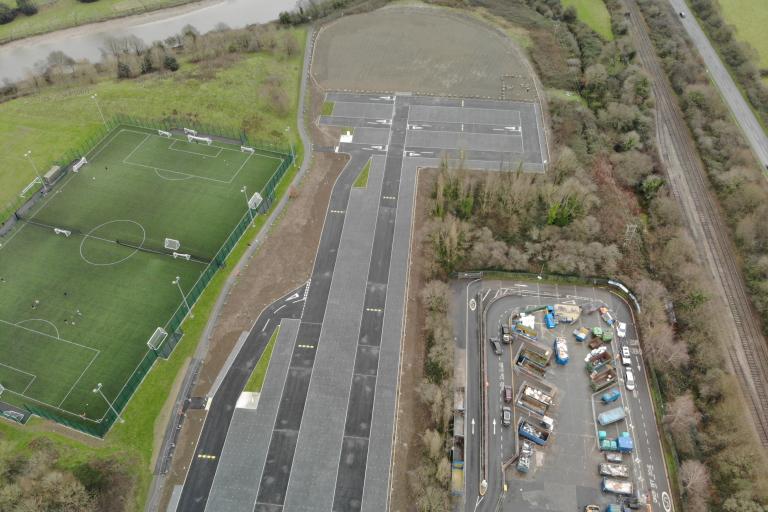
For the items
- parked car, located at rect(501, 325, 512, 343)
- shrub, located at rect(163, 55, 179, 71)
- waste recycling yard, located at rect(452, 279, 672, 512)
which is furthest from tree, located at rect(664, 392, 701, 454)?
shrub, located at rect(163, 55, 179, 71)

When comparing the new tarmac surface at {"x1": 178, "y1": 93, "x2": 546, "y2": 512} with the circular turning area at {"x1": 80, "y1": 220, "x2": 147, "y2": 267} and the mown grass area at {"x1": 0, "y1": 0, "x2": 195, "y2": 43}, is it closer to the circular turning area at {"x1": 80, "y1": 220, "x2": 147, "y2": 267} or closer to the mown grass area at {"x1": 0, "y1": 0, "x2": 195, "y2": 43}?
the circular turning area at {"x1": 80, "y1": 220, "x2": 147, "y2": 267}

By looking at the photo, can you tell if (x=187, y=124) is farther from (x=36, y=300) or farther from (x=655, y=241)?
(x=655, y=241)

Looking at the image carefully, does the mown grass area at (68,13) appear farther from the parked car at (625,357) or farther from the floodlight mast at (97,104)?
the parked car at (625,357)

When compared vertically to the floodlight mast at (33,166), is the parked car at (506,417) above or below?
below

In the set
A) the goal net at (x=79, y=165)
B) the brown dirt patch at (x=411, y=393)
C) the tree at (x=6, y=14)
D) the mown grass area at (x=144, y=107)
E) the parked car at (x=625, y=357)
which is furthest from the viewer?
the tree at (x=6, y=14)

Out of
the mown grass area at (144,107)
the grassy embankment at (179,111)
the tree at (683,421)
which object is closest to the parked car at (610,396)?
the tree at (683,421)

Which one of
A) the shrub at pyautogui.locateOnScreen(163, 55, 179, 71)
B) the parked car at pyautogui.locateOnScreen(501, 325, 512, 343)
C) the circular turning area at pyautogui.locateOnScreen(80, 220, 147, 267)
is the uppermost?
the shrub at pyautogui.locateOnScreen(163, 55, 179, 71)

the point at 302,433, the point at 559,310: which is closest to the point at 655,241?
the point at 559,310
